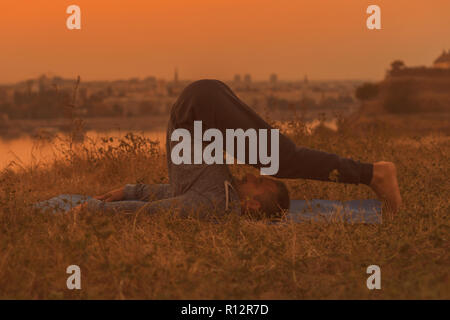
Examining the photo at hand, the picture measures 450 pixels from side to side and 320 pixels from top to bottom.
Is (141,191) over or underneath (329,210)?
over

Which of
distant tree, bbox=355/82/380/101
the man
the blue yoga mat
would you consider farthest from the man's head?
distant tree, bbox=355/82/380/101

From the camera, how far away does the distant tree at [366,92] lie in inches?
822

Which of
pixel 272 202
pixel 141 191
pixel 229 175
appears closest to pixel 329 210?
pixel 272 202

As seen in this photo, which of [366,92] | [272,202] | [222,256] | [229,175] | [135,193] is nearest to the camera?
[222,256]

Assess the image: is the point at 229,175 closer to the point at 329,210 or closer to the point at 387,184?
the point at 329,210

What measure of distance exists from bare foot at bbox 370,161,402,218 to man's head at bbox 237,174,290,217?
0.71 meters

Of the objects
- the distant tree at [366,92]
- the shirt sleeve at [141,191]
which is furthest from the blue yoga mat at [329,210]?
the distant tree at [366,92]

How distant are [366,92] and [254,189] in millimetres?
17938

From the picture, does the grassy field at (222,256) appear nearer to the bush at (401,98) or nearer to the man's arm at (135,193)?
the man's arm at (135,193)

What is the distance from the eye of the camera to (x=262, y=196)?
413cm

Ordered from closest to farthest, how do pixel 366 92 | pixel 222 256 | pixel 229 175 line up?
pixel 222 256 → pixel 229 175 → pixel 366 92

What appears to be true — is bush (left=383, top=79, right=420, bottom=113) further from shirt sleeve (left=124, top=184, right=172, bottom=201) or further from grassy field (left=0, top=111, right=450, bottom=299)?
shirt sleeve (left=124, top=184, right=172, bottom=201)

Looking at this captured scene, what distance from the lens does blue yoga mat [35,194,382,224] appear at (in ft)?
12.8
